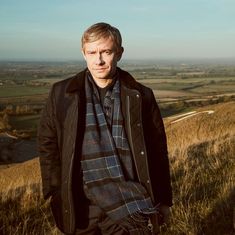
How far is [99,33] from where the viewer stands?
97.1 inches

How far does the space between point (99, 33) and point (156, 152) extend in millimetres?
840

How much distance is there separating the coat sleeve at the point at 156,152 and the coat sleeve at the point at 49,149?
1.90ft

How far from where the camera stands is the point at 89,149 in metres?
2.48

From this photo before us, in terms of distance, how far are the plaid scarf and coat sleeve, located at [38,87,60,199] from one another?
22 cm

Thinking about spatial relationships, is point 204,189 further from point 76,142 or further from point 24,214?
point 76,142

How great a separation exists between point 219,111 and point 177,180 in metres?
9.04

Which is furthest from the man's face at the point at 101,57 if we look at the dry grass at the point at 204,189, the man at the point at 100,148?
the dry grass at the point at 204,189

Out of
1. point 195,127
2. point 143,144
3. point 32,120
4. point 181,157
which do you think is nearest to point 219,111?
point 195,127

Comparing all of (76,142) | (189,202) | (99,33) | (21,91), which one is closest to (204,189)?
(189,202)

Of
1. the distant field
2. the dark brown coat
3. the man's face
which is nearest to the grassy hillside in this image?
the dark brown coat

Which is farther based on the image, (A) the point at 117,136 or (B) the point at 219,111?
(B) the point at 219,111

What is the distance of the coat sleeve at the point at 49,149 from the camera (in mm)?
2580

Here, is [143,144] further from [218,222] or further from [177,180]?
[177,180]

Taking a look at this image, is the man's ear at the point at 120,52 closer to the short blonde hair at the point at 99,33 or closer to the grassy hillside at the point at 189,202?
the short blonde hair at the point at 99,33
